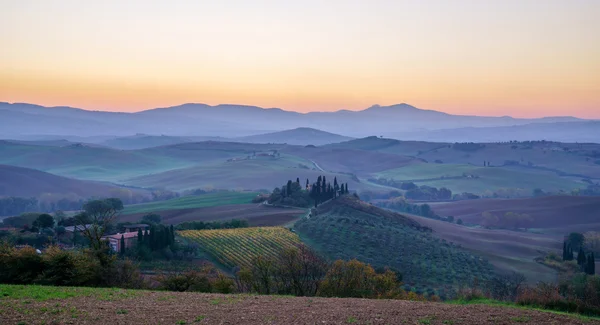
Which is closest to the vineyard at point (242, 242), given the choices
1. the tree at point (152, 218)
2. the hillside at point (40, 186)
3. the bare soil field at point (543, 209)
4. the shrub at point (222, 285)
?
the tree at point (152, 218)

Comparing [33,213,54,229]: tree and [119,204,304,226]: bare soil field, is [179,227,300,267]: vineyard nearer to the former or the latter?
[119,204,304,226]: bare soil field

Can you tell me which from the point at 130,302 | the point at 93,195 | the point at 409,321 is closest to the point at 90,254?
the point at 130,302

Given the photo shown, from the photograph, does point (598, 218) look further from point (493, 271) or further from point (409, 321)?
point (409, 321)

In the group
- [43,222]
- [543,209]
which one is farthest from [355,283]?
[543,209]

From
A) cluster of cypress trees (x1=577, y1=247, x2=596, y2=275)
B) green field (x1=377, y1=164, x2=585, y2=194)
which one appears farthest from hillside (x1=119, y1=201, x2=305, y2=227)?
green field (x1=377, y1=164, x2=585, y2=194)

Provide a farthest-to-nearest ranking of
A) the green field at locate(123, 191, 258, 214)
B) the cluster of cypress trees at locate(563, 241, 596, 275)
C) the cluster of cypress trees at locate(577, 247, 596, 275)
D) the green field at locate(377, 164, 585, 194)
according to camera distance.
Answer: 1. the green field at locate(377, 164, 585, 194)
2. the green field at locate(123, 191, 258, 214)
3. the cluster of cypress trees at locate(563, 241, 596, 275)
4. the cluster of cypress trees at locate(577, 247, 596, 275)
